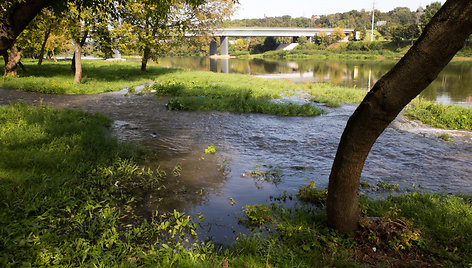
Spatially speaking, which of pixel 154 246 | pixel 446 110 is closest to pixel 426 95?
pixel 446 110

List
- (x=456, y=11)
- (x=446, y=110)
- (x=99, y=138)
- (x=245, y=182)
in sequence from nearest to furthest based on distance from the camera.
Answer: (x=456, y=11)
(x=245, y=182)
(x=99, y=138)
(x=446, y=110)

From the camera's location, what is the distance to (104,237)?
13.4 feet

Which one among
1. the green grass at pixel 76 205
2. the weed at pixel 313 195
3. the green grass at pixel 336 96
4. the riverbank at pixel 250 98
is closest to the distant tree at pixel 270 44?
the riverbank at pixel 250 98

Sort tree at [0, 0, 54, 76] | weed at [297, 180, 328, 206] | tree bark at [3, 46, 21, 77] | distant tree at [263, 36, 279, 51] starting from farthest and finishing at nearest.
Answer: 1. distant tree at [263, 36, 279, 51]
2. tree bark at [3, 46, 21, 77]
3. weed at [297, 180, 328, 206]
4. tree at [0, 0, 54, 76]

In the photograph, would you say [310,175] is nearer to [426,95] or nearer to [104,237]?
[104,237]

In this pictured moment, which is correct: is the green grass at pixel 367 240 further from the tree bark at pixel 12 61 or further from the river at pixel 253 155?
the tree bark at pixel 12 61

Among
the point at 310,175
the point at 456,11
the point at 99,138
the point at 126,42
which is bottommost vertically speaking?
the point at 310,175

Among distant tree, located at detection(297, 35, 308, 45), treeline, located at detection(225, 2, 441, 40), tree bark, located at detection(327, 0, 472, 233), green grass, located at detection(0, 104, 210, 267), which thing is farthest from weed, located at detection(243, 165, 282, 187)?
distant tree, located at detection(297, 35, 308, 45)

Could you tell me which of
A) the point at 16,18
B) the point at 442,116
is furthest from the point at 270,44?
the point at 16,18

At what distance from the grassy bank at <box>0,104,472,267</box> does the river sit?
0.44m

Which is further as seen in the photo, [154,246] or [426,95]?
[426,95]

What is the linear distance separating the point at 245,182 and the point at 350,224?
281 centimetres

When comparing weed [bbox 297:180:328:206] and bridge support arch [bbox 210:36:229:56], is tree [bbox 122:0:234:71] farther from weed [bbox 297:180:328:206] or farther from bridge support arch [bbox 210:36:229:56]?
bridge support arch [bbox 210:36:229:56]

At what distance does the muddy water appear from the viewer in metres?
5.85
